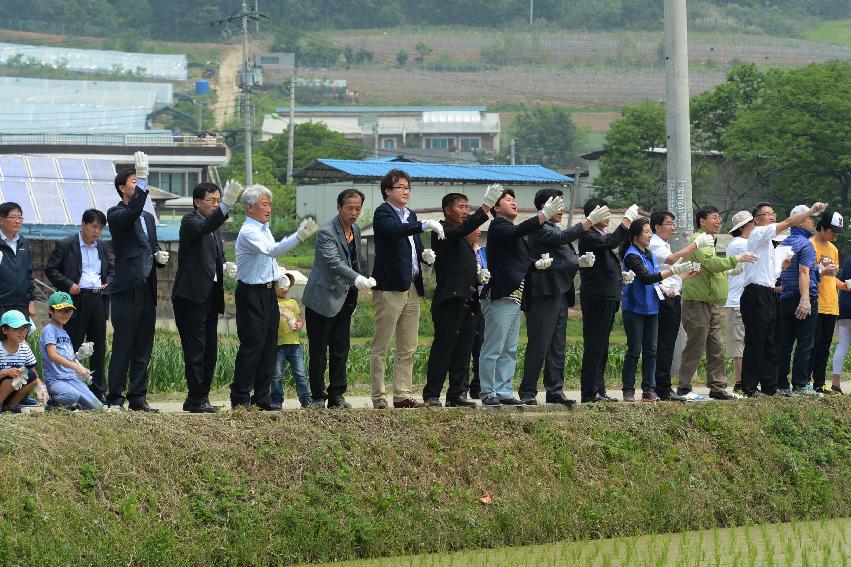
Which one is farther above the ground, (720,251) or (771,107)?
(771,107)

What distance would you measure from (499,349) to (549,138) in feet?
378

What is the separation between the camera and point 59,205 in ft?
97.6

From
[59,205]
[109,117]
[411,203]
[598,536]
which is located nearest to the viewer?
[598,536]

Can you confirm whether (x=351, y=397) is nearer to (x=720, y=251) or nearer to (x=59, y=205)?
(x=59, y=205)

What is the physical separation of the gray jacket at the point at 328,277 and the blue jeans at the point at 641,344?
116 inches

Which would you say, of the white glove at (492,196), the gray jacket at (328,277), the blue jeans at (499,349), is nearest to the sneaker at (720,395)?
the blue jeans at (499,349)

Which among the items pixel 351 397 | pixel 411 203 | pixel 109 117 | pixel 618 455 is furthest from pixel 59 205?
pixel 109 117

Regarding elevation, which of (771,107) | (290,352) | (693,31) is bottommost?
(290,352)

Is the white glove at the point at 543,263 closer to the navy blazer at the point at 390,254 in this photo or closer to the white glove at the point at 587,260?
the white glove at the point at 587,260

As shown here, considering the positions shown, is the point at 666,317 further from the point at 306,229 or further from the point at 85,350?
the point at 85,350

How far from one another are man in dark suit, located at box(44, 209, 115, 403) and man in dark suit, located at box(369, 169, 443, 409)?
2.29m

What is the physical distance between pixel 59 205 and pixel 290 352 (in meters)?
17.4

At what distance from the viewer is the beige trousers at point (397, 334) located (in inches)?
466

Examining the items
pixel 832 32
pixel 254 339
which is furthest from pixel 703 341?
pixel 832 32
